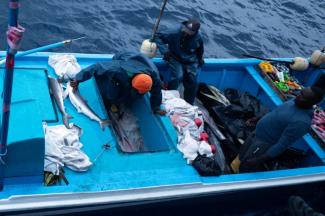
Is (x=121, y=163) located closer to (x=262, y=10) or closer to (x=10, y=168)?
(x=10, y=168)

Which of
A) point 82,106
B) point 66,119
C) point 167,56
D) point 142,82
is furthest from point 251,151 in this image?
point 66,119

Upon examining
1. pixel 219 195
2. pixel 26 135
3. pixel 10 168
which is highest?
pixel 26 135

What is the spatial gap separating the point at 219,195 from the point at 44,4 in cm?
842

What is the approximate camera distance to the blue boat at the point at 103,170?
188 inches

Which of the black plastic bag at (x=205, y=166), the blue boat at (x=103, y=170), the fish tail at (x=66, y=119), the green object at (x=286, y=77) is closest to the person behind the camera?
the blue boat at (x=103, y=170)

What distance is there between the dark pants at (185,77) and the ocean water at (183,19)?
3.67 m

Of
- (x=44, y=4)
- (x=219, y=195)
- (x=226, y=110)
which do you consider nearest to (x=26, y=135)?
(x=219, y=195)

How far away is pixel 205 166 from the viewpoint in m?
6.01

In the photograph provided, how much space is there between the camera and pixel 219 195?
20.0ft

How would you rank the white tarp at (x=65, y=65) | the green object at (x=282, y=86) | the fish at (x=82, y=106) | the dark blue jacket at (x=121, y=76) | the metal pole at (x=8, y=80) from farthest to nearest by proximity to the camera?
the green object at (x=282, y=86)
the white tarp at (x=65, y=65)
the dark blue jacket at (x=121, y=76)
the fish at (x=82, y=106)
the metal pole at (x=8, y=80)

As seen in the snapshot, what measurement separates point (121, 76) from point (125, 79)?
81mm

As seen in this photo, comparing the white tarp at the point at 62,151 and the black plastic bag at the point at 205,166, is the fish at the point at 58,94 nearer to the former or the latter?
the white tarp at the point at 62,151

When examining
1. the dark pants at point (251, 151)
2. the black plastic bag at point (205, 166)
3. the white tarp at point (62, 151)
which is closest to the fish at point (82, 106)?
the white tarp at point (62, 151)

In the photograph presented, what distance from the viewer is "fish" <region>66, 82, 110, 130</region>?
20.8ft
